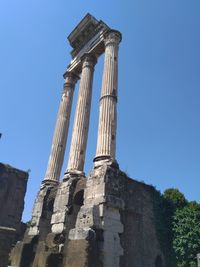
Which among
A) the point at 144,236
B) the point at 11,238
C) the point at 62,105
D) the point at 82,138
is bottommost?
the point at 11,238

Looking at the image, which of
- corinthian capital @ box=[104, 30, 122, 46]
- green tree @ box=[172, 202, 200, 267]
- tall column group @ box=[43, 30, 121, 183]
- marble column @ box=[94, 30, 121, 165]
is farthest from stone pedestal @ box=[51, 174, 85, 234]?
corinthian capital @ box=[104, 30, 122, 46]

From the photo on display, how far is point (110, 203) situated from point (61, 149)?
6.18 m

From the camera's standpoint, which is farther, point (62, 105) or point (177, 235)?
point (62, 105)

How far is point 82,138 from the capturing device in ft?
44.9

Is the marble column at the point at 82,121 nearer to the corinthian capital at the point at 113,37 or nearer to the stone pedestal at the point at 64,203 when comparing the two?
the stone pedestal at the point at 64,203

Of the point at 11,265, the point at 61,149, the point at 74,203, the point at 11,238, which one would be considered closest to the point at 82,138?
the point at 61,149

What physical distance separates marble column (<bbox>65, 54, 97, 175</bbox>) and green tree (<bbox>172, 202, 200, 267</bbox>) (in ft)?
17.3

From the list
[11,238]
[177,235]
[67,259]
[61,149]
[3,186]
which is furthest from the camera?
[3,186]

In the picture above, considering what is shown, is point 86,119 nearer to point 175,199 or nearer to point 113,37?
point 113,37

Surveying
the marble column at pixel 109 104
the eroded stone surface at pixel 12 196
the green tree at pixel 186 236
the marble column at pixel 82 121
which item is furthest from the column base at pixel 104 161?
the eroded stone surface at pixel 12 196

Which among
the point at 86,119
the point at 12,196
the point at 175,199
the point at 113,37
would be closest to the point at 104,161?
the point at 86,119

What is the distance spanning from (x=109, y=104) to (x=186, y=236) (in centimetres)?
700

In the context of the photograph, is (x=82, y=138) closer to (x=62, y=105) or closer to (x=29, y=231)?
(x=62, y=105)

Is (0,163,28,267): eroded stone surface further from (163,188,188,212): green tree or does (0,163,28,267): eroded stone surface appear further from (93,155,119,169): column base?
(93,155,119,169): column base
